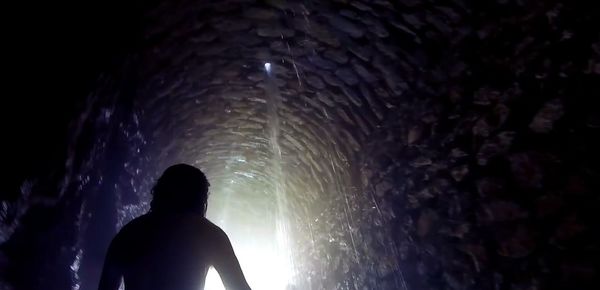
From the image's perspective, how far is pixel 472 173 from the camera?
2.56 meters

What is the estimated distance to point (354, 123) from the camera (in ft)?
13.3

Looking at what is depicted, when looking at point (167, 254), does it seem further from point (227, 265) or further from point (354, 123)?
point (354, 123)

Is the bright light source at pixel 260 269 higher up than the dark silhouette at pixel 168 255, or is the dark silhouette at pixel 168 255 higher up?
the dark silhouette at pixel 168 255

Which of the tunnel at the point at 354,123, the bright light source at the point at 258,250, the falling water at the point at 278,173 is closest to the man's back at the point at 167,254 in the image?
the tunnel at the point at 354,123

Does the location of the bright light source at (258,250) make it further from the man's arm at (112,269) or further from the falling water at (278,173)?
the man's arm at (112,269)

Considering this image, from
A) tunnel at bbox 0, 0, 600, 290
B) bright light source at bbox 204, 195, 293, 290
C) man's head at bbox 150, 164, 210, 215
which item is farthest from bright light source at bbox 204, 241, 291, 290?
man's head at bbox 150, 164, 210, 215

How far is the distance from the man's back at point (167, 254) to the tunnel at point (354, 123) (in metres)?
0.55

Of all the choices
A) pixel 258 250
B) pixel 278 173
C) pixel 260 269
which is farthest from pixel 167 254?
pixel 260 269

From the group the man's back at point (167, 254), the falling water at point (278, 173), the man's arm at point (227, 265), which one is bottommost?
the falling water at point (278, 173)

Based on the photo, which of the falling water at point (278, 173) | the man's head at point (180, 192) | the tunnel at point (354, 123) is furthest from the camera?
the falling water at point (278, 173)

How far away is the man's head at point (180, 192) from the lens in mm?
2389

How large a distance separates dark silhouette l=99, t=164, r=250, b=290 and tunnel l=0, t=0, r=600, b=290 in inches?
21.1

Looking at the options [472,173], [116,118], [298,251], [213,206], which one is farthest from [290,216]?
[472,173]

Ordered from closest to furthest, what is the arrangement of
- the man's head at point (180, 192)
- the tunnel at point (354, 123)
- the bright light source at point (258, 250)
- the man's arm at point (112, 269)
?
the tunnel at point (354, 123), the man's arm at point (112, 269), the man's head at point (180, 192), the bright light source at point (258, 250)
